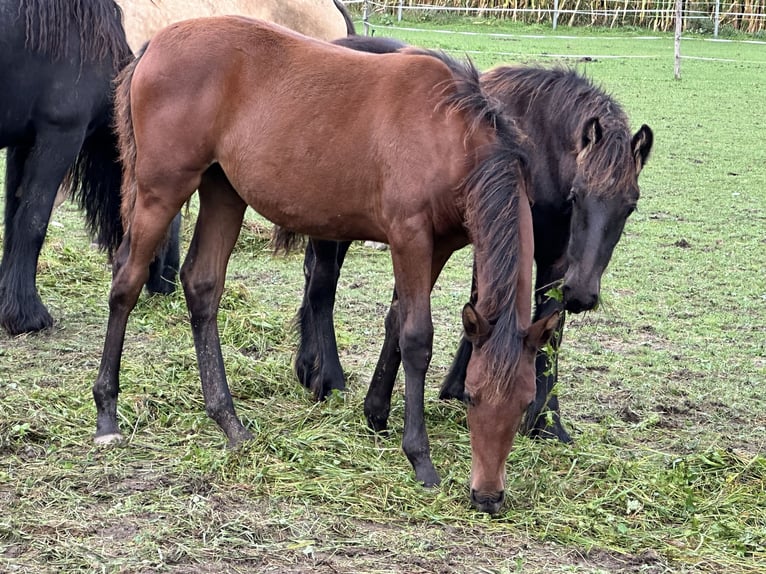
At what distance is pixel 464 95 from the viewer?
3977mm

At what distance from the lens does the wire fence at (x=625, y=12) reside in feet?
81.3

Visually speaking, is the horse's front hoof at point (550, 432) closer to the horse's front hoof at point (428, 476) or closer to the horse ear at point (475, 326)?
the horse's front hoof at point (428, 476)

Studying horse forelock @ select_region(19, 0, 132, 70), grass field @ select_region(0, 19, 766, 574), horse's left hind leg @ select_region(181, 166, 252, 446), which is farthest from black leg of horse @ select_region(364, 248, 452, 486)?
horse forelock @ select_region(19, 0, 132, 70)

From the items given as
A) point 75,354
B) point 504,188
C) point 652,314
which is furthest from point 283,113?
point 652,314

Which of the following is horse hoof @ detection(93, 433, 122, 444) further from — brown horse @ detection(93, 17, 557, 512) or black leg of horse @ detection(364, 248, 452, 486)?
black leg of horse @ detection(364, 248, 452, 486)

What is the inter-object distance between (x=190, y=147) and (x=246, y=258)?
3292 millimetres

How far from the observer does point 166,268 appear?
21.6 feet

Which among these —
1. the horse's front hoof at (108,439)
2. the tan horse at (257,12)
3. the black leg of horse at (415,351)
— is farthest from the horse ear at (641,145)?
the tan horse at (257,12)

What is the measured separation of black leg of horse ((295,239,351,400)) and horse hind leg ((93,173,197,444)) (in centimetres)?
91

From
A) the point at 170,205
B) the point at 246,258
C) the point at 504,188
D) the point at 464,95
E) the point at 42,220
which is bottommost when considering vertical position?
the point at 246,258

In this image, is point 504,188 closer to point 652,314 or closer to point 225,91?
point 225,91

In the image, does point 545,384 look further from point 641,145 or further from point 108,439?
point 108,439

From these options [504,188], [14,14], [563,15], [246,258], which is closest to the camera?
[504,188]

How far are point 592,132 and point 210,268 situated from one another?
1741 mm
